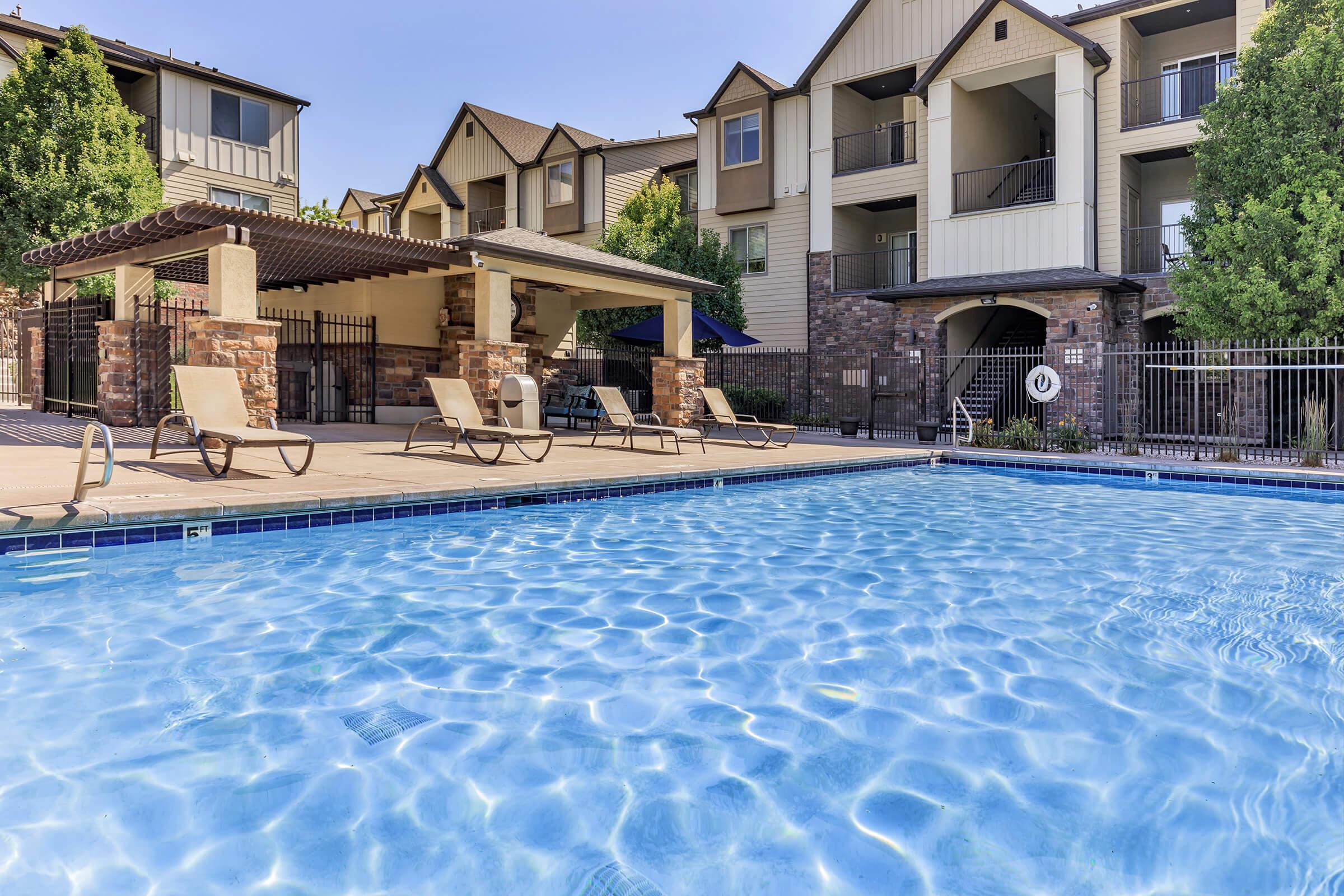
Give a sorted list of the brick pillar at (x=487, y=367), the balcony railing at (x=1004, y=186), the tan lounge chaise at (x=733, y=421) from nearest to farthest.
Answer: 1. the brick pillar at (x=487, y=367)
2. the tan lounge chaise at (x=733, y=421)
3. the balcony railing at (x=1004, y=186)

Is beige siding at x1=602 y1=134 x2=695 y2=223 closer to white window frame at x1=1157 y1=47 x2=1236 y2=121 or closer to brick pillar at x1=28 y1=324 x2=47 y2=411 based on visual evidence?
white window frame at x1=1157 y1=47 x2=1236 y2=121

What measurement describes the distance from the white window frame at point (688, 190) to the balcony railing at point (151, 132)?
13.2 meters

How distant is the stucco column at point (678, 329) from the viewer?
640 inches

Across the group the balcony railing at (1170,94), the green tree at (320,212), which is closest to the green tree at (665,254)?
the balcony railing at (1170,94)

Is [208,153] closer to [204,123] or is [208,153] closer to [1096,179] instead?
[204,123]

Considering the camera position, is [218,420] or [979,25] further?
[979,25]

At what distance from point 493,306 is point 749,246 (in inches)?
459

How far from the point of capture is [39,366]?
15.7 m

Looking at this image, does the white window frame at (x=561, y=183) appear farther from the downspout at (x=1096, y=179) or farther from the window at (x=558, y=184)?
the downspout at (x=1096, y=179)

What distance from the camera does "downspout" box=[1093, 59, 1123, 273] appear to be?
17.3m

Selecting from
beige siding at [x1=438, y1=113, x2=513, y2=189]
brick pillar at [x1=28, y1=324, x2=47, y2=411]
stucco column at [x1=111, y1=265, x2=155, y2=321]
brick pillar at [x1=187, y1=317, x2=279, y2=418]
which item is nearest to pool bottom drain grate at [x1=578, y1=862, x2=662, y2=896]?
brick pillar at [x1=187, y1=317, x2=279, y2=418]

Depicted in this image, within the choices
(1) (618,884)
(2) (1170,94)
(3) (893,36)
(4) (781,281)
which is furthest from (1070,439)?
(1) (618,884)

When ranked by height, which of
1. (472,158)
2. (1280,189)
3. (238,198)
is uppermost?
(472,158)

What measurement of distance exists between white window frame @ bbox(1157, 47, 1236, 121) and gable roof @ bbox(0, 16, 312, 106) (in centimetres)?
2063
